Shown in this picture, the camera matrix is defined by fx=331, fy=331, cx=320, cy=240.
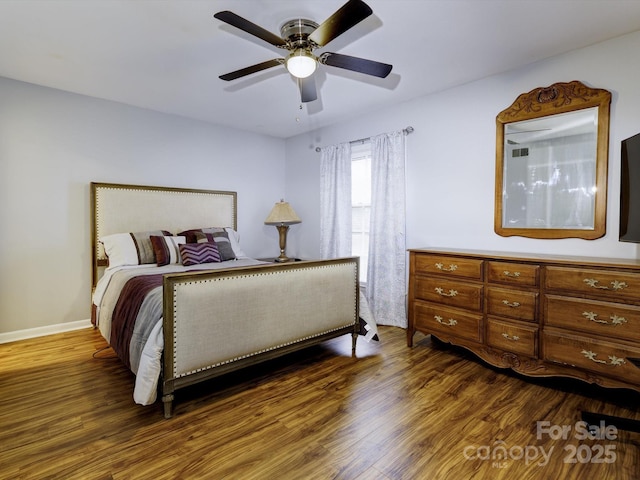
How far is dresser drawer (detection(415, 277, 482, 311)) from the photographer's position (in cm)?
270

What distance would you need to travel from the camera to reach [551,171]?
9.00 feet

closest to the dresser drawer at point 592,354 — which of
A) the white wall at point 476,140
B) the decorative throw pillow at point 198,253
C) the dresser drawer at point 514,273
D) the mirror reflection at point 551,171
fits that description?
the dresser drawer at point 514,273

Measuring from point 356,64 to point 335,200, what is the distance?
2.35m

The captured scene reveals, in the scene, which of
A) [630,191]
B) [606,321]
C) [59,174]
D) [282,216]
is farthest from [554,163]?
[59,174]

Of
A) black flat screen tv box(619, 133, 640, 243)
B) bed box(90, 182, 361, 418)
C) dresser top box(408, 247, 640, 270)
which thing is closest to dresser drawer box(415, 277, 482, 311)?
dresser top box(408, 247, 640, 270)

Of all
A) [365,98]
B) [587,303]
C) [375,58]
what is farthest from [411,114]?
[587,303]

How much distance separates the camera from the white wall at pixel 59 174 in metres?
3.21

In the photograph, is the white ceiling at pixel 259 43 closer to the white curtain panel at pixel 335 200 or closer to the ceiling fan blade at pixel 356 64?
the ceiling fan blade at pixel 356 64

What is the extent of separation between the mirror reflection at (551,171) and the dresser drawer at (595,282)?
0.60 meters

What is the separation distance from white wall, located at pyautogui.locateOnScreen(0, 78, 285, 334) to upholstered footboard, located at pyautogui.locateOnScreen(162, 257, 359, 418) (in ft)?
7.79

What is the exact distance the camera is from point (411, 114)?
3.70 metres

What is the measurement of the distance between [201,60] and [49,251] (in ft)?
8.20

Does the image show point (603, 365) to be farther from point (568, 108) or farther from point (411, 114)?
point (411, 114)

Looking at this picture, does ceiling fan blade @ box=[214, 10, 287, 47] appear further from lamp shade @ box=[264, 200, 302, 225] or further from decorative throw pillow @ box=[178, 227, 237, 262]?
lamp shade @ box=[264, 200, 302, 225]
